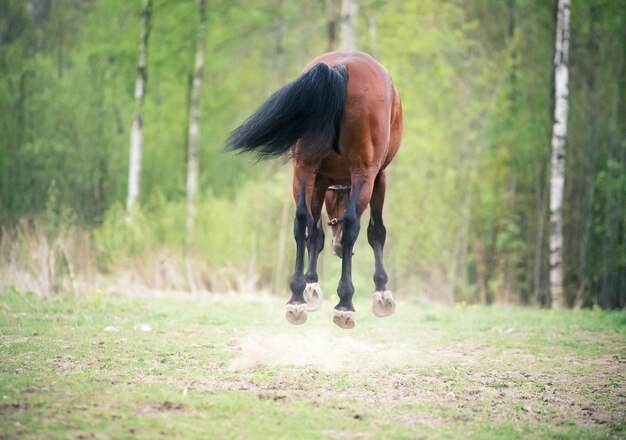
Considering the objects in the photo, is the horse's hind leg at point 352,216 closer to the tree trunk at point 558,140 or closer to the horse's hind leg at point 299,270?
the horse's hind leg at point 299,270

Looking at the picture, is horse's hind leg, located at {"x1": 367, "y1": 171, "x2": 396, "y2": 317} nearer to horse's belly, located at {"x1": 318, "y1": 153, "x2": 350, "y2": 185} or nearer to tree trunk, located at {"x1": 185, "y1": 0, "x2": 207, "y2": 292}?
horse's belly, located at {"x1": 318, "y1": 153, "x2": 350, "y2": 185}

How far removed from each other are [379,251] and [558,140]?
8417mm

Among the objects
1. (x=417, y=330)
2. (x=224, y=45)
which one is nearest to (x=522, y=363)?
(x=417, y=330)

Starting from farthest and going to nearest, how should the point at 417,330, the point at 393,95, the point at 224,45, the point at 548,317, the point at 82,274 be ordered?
the point at 224,45, the point at 82,274, the point at 548,317, the point at 417,330, the point at 393,95

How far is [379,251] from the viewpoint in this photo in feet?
20.7

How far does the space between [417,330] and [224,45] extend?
1139 cm

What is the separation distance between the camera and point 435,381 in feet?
A: 18.5

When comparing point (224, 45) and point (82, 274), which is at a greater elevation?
point (224, 45)

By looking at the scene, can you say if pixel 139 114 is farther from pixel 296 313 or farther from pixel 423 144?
pixel 296 313

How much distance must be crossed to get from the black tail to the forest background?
8976 millimetres

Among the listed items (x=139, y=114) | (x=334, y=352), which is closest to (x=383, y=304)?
(x=334, y=352)

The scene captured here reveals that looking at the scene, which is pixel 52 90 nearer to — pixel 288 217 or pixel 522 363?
pixel 288 217

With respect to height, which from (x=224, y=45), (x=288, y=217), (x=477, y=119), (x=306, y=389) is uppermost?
(x=224, y=45)

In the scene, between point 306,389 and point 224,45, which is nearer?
point 306,389
